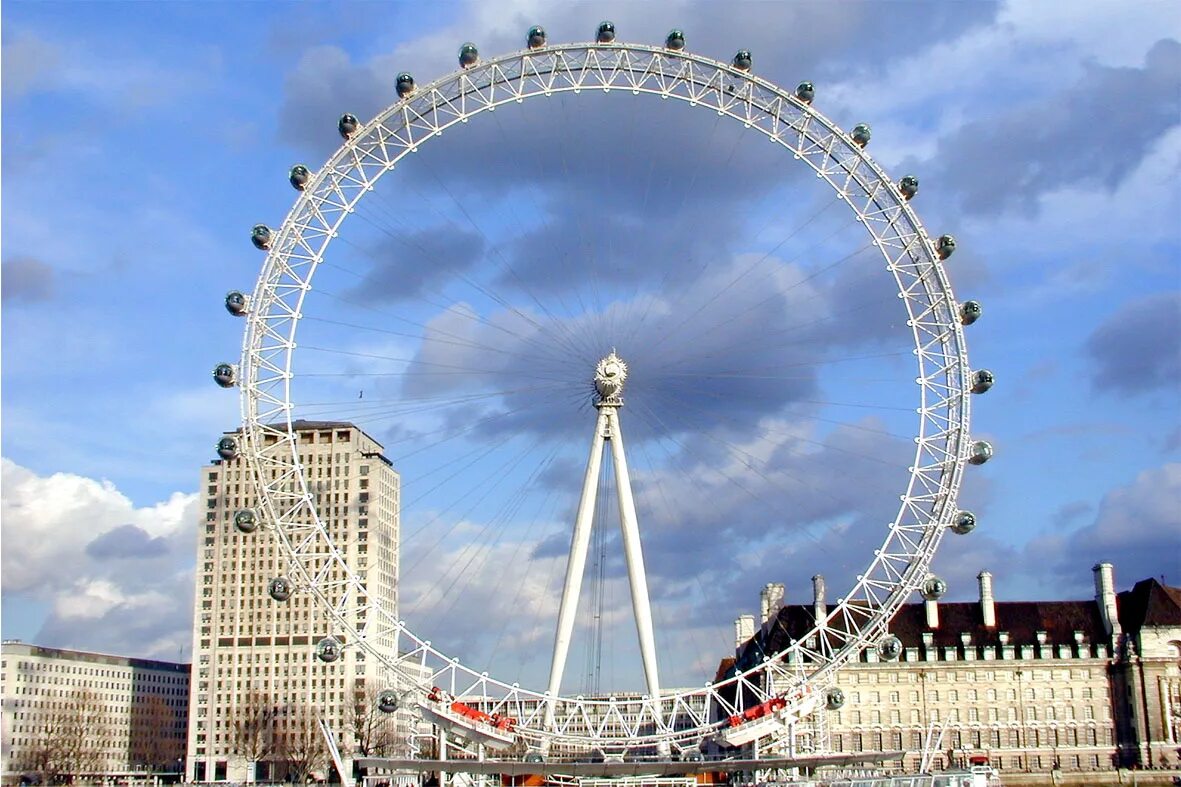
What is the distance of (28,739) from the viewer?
17650 cm

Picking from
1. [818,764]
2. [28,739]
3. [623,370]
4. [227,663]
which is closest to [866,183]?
[623,370]

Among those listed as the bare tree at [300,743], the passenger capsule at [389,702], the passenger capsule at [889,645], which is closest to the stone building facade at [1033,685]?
the passenger capsule at [889,645]

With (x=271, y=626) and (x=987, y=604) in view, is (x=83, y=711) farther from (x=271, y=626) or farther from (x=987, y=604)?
(x=987, y=604)

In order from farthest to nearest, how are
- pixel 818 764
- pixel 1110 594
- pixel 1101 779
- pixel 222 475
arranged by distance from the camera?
pixel 222 475, pixel 1110 594, pixel 1101 779, pixel 818 764

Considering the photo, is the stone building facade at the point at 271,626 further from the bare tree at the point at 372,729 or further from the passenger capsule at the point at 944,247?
the passenger capsule at the point at 944,247

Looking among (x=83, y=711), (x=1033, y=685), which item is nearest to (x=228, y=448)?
(x=1033, y=685)

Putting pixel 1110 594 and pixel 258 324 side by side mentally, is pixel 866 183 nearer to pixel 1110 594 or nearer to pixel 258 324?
pixel 258 324

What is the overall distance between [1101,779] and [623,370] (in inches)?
2289

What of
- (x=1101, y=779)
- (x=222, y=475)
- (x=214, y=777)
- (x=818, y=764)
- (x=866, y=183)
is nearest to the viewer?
(x=818, y=764)

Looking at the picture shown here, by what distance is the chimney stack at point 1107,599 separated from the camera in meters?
112

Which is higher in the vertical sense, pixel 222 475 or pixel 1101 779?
pixel 222 475

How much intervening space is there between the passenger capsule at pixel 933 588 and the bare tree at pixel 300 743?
7030 centimetres

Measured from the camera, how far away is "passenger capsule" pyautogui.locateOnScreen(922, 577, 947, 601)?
219 feet

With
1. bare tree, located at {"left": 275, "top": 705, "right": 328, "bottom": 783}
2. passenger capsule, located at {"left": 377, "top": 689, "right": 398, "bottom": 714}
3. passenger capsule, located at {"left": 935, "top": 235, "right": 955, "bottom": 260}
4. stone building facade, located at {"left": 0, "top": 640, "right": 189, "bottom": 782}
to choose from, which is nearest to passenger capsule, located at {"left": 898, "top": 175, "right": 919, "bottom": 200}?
passenger capsule, located at {"left": 935, "top": 235, "right": 955, "bottom": 260}
